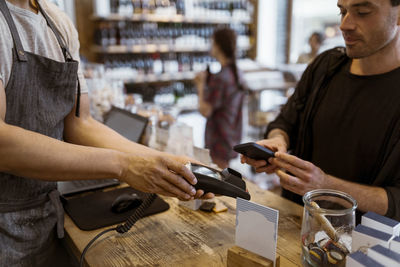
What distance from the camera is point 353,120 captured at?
1618 mm

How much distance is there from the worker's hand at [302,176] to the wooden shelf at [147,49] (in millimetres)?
4459

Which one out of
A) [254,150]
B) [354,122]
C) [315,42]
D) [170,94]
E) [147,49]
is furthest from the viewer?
[170,94]

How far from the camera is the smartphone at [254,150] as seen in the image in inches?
53.2

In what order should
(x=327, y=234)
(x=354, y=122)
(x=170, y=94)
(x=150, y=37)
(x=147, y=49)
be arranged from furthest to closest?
1. (x=170, y=94)
2. (x=150, y=37)
3. (x=147, y=49)
4. (x=354, y=122)
5. (x=327, y=234)

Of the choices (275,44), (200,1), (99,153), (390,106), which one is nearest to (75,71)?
(99,153)

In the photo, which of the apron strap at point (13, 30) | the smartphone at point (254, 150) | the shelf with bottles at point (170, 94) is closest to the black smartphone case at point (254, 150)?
the smartphone at point (254, 150)

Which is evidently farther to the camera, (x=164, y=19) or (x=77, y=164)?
(x=164, y=19)

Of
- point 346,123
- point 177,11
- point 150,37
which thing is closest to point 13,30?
point 346,123

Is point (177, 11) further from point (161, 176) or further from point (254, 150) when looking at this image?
point (161, 176)

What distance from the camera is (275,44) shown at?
7469 millimetres

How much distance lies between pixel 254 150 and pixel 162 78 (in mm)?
4698

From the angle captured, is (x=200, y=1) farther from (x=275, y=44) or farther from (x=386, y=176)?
(x=386, y=176)

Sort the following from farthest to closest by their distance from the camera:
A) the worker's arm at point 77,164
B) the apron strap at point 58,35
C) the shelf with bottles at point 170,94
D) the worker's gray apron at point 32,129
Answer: the shelf with bottles at point 170,94 < the apron strap at point 58,35 < the worker's gray apron at point 32,129 < the worker's arm at point 77,164

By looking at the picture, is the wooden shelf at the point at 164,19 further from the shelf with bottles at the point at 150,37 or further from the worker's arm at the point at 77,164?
the worker's arm at the point at 77,164
